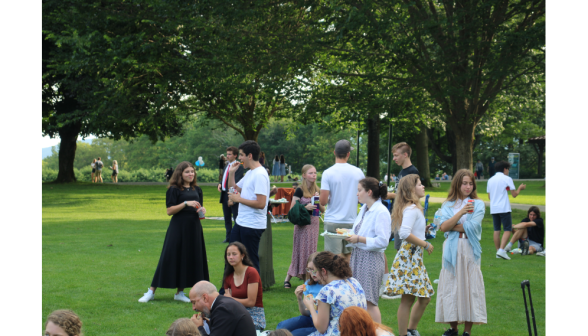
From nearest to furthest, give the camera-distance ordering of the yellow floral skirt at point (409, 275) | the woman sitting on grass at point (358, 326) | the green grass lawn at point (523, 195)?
the woman sitting on grass at point (358, 326) → the yellow floral skirt at point (409, 275) → the green grass lawn at point (523, 195)

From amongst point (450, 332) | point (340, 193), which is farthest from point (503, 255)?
point (340, 193)

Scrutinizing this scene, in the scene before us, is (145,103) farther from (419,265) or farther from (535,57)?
(419,265)

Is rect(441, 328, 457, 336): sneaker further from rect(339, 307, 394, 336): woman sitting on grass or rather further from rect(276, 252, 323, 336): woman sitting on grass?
rect(339, 307, 394, 336): woman sitting on grass

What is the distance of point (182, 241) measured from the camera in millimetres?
7727

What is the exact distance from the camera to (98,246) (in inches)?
518

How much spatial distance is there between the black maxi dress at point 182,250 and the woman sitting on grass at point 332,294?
10.4 ft

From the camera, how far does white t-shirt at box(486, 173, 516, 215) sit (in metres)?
12.1

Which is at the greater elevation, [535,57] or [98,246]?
[535,57]

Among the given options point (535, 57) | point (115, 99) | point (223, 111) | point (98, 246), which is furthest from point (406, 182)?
point (223, 111)

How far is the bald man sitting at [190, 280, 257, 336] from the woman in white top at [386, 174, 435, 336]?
200cm

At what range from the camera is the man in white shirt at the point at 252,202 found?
7.25 metres

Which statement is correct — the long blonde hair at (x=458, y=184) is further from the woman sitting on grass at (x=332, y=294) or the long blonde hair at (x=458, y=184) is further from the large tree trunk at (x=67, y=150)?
the large tree trunk at (x=67, y=150)

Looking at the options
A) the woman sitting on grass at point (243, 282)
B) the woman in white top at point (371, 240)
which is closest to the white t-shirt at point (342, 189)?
the woman in white top at point (371, 240)

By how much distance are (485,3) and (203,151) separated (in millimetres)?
80979
